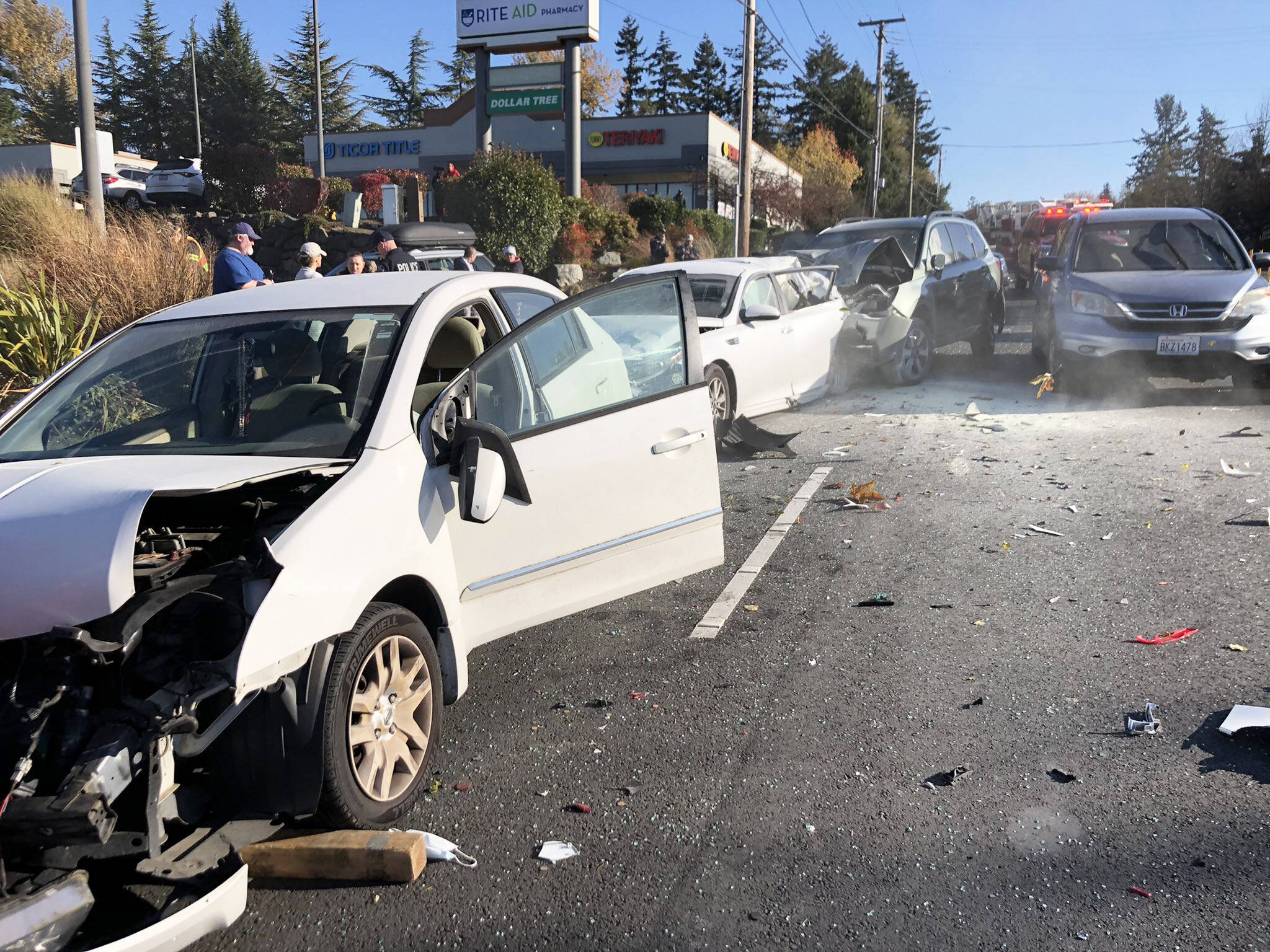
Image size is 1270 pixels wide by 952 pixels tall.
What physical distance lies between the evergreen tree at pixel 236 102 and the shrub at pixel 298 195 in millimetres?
44365

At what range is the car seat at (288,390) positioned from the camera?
13.2 feet

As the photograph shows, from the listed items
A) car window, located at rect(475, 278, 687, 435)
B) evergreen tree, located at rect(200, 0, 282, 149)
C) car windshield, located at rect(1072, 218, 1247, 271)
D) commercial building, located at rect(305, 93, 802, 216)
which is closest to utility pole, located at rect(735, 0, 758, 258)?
car windshield, located at rect(1072, 218, 1247, 271)

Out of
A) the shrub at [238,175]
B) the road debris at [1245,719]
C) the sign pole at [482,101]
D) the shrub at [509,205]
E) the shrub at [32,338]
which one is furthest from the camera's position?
the shrub at [238,175]

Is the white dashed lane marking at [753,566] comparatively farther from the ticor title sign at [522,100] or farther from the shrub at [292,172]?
the shrub at [292,172]

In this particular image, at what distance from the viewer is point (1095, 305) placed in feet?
36.5

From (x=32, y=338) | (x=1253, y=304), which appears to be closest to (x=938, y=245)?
(x=1253, y=304)

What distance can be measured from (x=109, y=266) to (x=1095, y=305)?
1024 cm

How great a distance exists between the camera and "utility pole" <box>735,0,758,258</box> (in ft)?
84.0

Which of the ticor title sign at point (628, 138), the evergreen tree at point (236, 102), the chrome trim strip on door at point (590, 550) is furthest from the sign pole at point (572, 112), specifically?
the evergreen tree at point (236, 102)

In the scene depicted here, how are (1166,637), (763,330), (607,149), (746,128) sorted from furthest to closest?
(607,149), (746,128), (763,330), (1166,637)

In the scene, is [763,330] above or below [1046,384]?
above

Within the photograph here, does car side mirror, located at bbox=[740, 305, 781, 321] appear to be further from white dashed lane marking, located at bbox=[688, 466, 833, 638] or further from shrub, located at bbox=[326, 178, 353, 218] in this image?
shrub, located at bbox=[326, 178, 353, 218]

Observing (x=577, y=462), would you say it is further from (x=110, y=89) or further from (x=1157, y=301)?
(x=110, y=89)

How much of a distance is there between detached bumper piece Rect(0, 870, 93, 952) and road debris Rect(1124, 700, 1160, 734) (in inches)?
139
